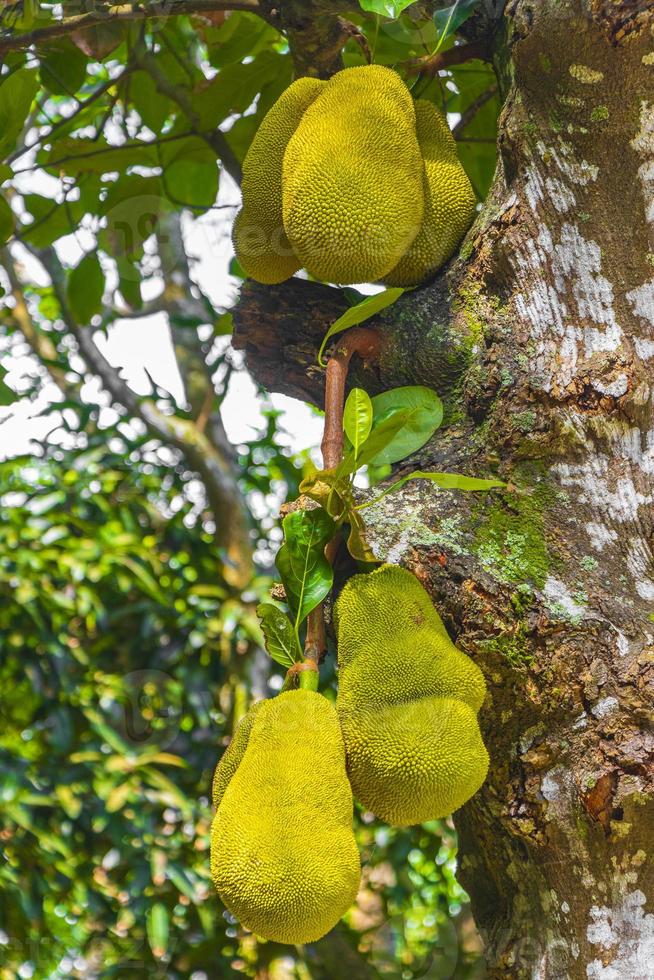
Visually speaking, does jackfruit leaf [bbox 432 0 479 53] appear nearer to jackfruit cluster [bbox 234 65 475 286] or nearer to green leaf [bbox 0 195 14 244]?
jackfruit cluster [bbox 234 65 475 286]

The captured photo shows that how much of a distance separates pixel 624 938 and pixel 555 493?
12.2 inches

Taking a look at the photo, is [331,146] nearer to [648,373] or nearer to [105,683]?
[648,373]

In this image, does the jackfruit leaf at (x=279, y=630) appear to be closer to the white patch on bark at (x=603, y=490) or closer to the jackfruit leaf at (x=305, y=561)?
the jackfruit leaf at (x=305, y=561)

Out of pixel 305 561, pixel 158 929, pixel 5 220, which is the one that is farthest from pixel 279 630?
pixel 158 929

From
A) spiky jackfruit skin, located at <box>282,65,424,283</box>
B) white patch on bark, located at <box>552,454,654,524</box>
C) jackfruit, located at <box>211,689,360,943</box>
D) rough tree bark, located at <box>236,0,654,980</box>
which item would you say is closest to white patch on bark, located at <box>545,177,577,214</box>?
rough tree bark, located at <box>236,0,654,980</box>

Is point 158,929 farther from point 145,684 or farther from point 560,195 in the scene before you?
point 560,195

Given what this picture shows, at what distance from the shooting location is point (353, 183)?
698mm

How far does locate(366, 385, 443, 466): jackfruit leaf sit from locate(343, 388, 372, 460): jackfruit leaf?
0.05 ft

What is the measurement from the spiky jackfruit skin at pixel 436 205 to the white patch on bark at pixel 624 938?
1.70 feet

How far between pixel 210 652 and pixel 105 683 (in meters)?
0.26

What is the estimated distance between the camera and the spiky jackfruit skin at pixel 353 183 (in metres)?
0.70

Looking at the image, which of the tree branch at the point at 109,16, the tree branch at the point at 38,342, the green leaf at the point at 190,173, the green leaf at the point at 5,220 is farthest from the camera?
the tree branch at the point at 38,342

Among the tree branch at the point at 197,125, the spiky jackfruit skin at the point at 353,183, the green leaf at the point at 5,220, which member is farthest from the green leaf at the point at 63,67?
the spiky jackfruit skin at the point at 353,183

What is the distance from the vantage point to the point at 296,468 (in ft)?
7.93
